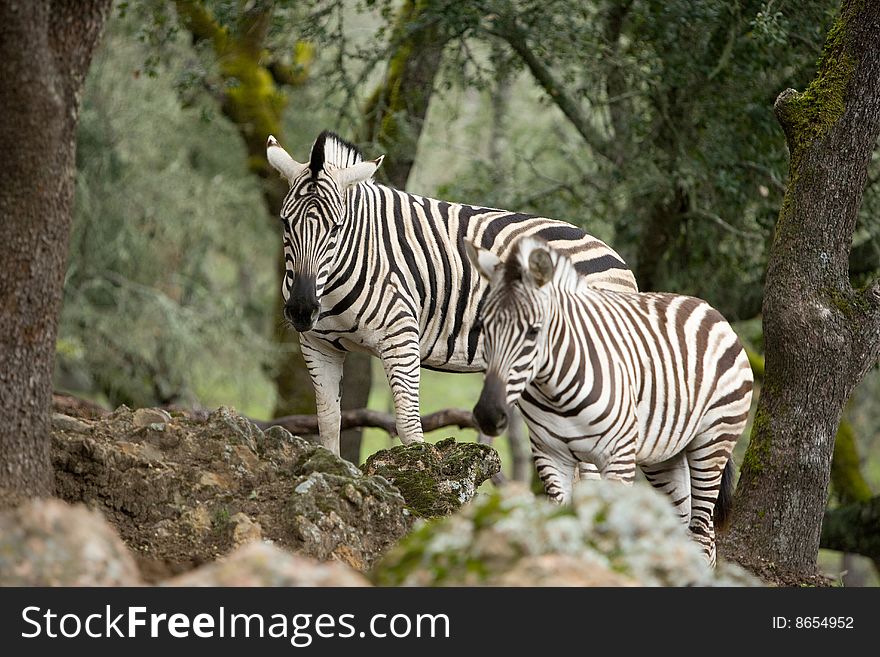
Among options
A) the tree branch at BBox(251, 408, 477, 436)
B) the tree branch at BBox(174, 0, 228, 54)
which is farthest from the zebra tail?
the tree branch at BBox(174, 0, 228, 54)

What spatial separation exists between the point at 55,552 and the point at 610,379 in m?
3.16

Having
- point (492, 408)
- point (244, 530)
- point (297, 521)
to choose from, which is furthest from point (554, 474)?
point (244, 530)

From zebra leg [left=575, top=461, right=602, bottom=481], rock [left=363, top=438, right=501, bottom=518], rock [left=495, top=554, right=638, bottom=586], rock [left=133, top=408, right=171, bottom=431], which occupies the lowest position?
rock [left=363, top=438, right=501, bottom=518]

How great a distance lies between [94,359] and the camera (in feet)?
58.1

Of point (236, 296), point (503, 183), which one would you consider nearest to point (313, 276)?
point (503, 183)

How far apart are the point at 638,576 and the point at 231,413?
3747 mm

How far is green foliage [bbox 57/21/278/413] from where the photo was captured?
57.6 ft

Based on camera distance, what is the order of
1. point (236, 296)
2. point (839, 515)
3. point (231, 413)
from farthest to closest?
1. point (236, 296)
2. point (839, 515)
3. point (231, 413)

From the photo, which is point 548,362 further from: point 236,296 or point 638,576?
point 236,296

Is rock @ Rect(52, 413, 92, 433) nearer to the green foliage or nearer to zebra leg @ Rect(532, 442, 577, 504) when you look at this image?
zebra leg @ Rect(532, 442, 577, 504)

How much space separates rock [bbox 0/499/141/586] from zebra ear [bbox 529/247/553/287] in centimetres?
256

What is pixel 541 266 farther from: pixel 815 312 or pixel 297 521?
pixel 815 312

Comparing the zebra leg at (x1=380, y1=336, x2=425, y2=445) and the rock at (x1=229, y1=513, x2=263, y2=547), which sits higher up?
the zebra leg at (x1=380, y1=336, x2=425, y2=445)

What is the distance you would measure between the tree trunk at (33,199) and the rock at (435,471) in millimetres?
2297
